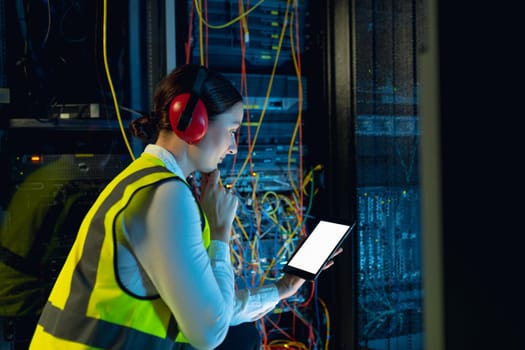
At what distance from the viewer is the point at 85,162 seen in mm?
1958

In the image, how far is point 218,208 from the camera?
1.33 m

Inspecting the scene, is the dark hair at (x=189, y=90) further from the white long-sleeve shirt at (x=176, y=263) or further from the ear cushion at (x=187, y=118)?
the white long-sleeve shirt at (x=176, y=263)

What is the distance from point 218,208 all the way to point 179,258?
291mm

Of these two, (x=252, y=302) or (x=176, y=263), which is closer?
(x=176, y=263)

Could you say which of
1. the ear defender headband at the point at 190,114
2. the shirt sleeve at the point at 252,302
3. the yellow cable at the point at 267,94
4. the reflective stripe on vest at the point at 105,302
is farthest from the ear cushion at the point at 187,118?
the yellow cable at the point at 267,94

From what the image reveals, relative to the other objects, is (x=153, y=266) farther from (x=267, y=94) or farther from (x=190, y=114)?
(x=267, y=94)

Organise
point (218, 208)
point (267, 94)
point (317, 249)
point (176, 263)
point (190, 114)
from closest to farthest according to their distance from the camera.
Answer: point (176, 263) < point (190, 114) < point (218, 208) < point (317, 249) < point (267, 94)

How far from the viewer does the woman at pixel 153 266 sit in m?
1.07

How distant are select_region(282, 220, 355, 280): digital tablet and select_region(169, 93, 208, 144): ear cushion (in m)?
0.51

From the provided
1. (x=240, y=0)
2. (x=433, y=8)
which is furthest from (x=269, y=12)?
(x=433, y=8)

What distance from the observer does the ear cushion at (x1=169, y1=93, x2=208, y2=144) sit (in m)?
1.20

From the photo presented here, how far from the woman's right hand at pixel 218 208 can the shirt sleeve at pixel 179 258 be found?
0.60 ft

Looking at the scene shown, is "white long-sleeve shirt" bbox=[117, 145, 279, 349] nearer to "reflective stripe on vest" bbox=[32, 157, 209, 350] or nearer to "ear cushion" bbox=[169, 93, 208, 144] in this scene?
"reflective stripe on vest" bbox=[32, 157, 209, 350]

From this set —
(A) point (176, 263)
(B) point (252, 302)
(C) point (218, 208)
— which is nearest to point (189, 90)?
(C) point (218, 208)
